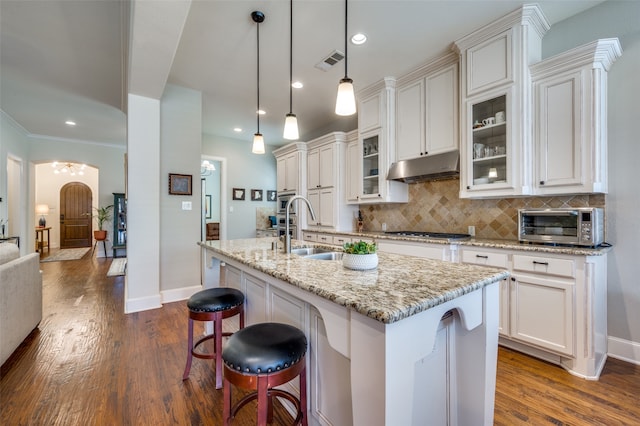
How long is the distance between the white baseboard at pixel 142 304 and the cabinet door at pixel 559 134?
4067mm

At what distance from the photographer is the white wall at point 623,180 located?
2.12m

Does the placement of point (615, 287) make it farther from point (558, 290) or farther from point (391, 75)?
point (391, 75)

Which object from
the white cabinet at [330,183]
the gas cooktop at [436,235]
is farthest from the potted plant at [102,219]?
the gas cooktop at [436,235]

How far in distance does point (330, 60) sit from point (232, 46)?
39.5 inches

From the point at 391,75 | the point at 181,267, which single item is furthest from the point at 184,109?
the point at 391,75

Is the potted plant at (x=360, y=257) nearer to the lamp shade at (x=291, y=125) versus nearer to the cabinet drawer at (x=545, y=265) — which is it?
the lamp shade at (x=291, y=125)

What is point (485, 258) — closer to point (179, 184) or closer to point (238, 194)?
point (179, 184)

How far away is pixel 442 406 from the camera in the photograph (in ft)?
4.18

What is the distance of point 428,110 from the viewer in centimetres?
308

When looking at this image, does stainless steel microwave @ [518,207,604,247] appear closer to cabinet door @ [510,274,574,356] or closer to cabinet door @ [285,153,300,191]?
→ cabinet door @ [510,274,574,356]

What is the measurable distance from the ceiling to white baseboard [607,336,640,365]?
2.65 m

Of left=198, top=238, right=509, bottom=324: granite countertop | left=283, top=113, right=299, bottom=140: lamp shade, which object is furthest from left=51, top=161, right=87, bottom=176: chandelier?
left=198, top=238, right=509, bottom=324: granite countertop

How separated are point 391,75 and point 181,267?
3533 millimetres

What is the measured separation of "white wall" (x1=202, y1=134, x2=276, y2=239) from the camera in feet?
19.4
